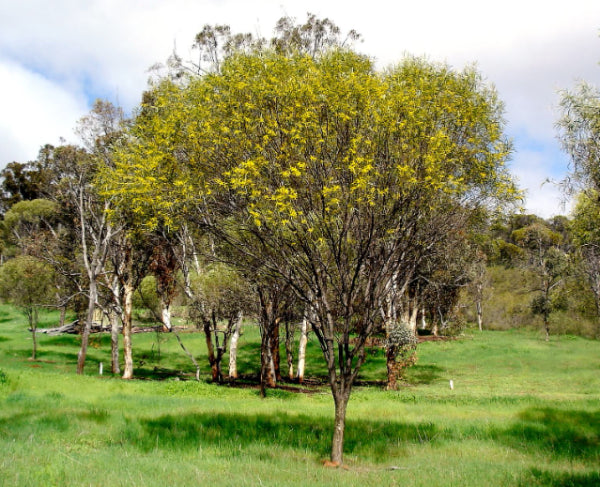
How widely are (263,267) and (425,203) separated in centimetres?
418

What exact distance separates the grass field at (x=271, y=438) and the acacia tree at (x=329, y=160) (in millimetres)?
1985

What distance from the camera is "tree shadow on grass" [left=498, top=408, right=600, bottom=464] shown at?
41.2ft

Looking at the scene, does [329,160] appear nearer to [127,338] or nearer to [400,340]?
[400,340]

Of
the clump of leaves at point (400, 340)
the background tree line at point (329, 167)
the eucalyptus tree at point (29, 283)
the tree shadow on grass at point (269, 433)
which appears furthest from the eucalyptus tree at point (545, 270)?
the eucalyptus tree at point (29, 283)

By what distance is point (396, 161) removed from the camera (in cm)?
1066

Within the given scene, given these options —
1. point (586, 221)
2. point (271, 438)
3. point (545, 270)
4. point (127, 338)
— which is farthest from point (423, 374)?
point (545, 270)

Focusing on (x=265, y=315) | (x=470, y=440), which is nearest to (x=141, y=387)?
(x=265, y=315)

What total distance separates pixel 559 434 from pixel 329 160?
10.1 m

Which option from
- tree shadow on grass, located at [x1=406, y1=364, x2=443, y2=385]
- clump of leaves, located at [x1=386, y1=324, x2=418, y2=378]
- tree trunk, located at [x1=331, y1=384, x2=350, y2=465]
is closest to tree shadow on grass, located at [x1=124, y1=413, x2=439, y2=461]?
tree trunk, located at [x1=331, y1=384, x2=350, y2=465]

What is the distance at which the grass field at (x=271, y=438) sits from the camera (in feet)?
30.5

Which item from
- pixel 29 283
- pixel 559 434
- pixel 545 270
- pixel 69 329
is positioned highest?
pixel 545 270

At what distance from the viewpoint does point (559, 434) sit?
1440 centimetres

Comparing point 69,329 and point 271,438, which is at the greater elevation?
point 69,329

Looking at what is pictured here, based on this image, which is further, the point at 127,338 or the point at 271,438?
the point at 127,338
